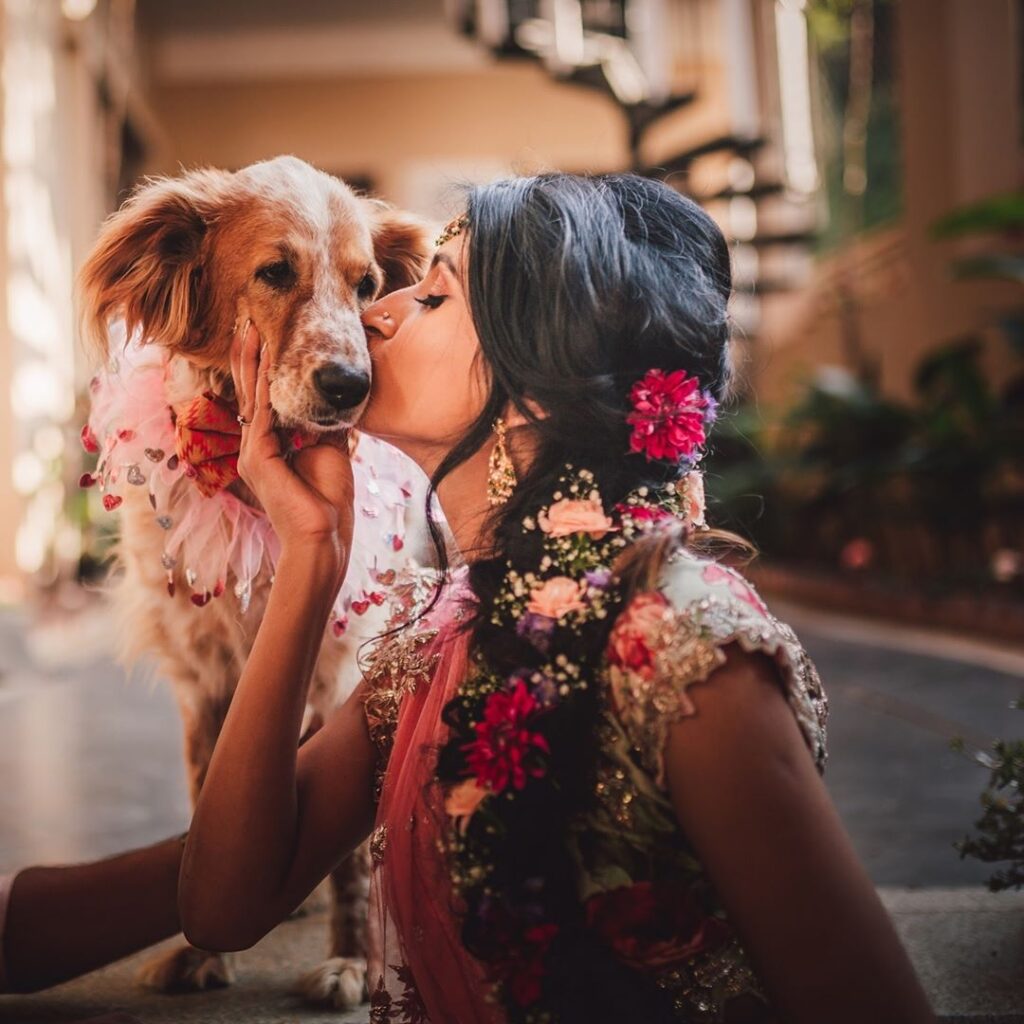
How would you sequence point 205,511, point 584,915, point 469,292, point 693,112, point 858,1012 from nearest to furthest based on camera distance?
point 858,1012 → point 584,915 → point 469,292 → point 205,511 → point 693,112

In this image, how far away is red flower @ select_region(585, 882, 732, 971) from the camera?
111 centimetres

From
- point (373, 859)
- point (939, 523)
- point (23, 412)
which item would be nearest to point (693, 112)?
point (939, 523)

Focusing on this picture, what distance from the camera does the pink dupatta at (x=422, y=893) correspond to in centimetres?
117

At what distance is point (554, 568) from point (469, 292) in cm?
31

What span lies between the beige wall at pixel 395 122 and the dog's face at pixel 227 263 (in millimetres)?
11411

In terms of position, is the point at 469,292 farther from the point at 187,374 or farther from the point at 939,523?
the point at 939,523

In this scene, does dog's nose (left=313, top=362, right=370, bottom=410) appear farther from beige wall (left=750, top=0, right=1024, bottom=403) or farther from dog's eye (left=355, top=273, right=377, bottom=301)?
beige wall (left=750, top=0, right=1024, bottom=403)

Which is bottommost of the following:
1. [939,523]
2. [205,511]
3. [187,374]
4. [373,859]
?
[939,523]

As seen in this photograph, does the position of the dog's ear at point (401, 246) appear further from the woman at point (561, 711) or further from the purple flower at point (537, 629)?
the purple flower at point (537, 629)

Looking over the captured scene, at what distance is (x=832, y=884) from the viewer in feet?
3.18

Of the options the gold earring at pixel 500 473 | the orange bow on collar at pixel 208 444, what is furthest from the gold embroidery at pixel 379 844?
the orange bow on collar at pixel 208 444

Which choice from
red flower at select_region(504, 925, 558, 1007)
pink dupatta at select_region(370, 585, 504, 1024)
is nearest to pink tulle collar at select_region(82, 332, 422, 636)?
pink dupatta at select_region(370, 585, 504, 1024)

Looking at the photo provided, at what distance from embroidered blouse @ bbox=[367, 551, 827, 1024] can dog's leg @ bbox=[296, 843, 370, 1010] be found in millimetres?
491

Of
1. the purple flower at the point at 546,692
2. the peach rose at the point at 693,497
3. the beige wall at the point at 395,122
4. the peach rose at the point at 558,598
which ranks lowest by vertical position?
the purple flower at the point at 546,692
